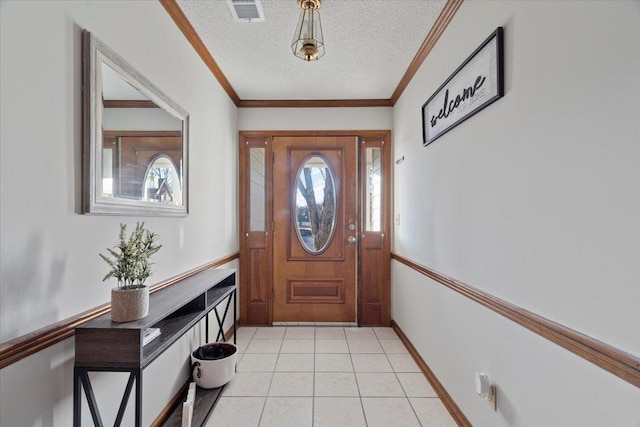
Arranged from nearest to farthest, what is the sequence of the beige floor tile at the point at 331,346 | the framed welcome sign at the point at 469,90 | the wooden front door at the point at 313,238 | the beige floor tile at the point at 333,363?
the framed welcome sign at the point at 469,90
the beige floor tile at the point at 333,363
the beige floor tile at the point at 331,346
the wooden front door at the point at 313,238

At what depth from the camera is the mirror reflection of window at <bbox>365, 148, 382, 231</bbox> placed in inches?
139

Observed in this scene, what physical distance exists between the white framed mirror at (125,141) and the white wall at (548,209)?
170cm

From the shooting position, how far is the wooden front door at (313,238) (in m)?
3.51

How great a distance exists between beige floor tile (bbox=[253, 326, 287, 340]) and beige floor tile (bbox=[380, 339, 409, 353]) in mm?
1025

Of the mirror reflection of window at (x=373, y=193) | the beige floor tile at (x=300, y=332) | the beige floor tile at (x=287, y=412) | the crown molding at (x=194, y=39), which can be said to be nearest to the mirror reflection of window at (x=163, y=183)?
the crown molding at (x=194, y=39)

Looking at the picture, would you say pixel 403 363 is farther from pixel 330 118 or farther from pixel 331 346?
pixel 330 118

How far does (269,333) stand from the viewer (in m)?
3.27

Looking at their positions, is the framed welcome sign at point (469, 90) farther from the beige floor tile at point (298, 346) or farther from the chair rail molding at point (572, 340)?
the beige floor tile at point (298, 346)

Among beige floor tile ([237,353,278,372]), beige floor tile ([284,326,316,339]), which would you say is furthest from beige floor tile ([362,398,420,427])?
beige floor tile ([284,326,316,339])

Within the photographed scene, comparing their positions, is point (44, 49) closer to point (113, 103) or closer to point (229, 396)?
point (113, 103)

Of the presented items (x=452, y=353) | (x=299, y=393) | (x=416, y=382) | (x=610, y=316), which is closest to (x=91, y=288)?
(x=299, y=393)

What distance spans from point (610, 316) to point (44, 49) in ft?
6.28

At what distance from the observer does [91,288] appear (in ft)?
4.12

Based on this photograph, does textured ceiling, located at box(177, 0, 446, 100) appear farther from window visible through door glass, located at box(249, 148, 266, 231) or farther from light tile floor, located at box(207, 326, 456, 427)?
light tile floor, located at box(207, 326, 456, 427)
